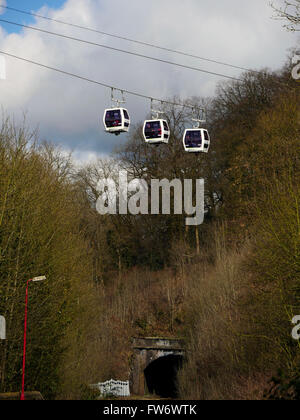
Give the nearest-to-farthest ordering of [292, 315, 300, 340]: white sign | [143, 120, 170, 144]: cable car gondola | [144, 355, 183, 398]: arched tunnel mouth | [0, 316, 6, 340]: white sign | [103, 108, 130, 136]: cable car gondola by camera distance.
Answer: [292, 315, 300, 340]: white sign → [0, 316, 6, 340]: white sign → [103, 108, 130, 136]: cable car gondola → [143, 120, 170, 144]: cable car gondola → [144, 355, 183, 398]: arched tunnel mouth

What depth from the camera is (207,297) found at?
38844 millimetres

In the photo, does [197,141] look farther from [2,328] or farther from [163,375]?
[163,375]

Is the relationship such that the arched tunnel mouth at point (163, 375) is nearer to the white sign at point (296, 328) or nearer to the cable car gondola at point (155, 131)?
the cable car gondola at point (155, 131)

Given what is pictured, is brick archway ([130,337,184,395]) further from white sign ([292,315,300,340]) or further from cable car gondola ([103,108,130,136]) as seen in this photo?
white sign ([292,315,300,340])

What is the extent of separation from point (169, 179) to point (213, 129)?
236 inches

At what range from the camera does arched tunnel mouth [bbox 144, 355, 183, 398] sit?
5138 cm

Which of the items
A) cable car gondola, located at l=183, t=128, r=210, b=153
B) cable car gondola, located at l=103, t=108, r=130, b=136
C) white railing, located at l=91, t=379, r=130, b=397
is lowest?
white railing, located at l=91, t=379, r=130, b=397

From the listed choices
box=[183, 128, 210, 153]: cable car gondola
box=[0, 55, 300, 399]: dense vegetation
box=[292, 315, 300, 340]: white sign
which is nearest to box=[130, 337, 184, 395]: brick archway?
box=[0, 55, 300, 399]: dense vegetation

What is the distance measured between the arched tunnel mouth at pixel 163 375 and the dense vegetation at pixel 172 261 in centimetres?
294

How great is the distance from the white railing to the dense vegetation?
1.05m

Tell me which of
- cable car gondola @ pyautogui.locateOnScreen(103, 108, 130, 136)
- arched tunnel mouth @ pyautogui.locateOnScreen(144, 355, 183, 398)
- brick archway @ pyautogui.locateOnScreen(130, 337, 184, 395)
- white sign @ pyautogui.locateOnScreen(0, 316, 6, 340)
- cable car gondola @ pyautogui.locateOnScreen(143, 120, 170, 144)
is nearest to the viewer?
white sign @ pyautogui.locateOnScreen(0, 316, 6, 340)

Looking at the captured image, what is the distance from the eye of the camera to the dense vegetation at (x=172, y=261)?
76.9 feet

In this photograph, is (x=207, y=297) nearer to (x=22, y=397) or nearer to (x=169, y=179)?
(x=169, y=179)

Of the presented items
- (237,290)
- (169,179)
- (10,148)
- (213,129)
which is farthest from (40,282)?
(213,129)
